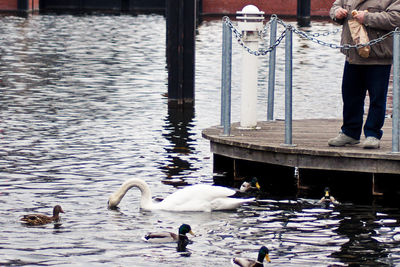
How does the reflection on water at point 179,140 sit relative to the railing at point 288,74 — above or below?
below

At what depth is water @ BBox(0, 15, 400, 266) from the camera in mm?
10039

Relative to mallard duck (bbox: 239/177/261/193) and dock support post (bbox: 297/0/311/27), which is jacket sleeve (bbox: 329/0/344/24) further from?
dock support post (bbox: 297/0/311/27)

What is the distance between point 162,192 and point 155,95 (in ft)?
33.7

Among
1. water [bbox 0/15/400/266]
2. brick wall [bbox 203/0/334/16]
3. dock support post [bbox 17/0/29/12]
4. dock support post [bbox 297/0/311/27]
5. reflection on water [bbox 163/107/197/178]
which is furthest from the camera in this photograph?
brick wall [bbox 203/0/334/16]

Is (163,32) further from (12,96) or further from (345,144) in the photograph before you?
(345,144)

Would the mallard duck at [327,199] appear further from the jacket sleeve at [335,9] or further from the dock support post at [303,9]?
the dock support post at [303,9]

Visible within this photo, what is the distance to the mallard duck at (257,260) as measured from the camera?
30.3ft

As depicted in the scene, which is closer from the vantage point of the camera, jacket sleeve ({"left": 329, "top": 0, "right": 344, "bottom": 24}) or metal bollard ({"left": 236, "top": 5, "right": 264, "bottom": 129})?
jacket sleeve ({"left": 329, "top": 0, "right": 344, "bottom": 24})

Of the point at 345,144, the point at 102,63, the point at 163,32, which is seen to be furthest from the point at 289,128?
the point at 163,32

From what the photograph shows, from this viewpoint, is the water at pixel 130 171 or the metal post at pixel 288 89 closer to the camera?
the water at pixel 130 171

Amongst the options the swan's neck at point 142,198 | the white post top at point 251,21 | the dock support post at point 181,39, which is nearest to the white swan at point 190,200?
the swan's neck at point 142,198

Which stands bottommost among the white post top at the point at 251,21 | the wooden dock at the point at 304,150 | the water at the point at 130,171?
the water at the point at 130,171

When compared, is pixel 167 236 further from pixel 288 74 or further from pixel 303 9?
pixel 303 9

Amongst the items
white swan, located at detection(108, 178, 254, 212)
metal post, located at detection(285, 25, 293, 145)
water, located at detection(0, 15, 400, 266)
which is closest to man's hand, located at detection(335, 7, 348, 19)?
metal post, located at detection(285, 25, 293, 145)
